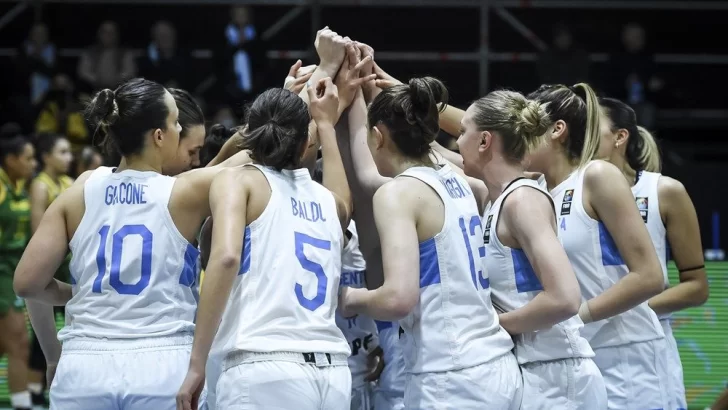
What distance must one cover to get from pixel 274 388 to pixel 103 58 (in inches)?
380

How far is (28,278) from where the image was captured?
3637 millimetres

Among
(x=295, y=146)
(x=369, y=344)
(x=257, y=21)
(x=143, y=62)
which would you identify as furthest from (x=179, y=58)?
(x=295, y=146)

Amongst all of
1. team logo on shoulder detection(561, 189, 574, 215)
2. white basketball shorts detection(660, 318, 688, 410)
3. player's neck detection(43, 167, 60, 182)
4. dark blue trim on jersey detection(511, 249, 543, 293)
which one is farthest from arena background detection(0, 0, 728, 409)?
dark blue trim on jersey detection(511, 249, 543, 293)

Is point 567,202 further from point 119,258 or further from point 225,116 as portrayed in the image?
point 225,116

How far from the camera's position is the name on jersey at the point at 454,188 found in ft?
11.8

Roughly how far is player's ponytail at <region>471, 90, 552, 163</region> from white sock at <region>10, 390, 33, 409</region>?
17.6 feet

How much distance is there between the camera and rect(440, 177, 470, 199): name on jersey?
3588 millimetres

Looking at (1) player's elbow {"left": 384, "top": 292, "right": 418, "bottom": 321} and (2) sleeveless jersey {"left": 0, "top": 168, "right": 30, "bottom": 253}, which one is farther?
(2) sleeveless jersey {"left": 0, "top": 168, "right": 30, "bottom": 253}

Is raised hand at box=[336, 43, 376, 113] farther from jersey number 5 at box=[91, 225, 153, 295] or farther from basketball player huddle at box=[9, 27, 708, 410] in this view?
jersey number 5 at box=[91, 225, 153, 295]

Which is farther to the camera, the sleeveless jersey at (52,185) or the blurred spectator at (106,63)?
the blurred spectator at (106,63)

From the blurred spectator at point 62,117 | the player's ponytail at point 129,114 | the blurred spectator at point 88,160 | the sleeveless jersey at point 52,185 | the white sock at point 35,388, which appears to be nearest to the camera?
the player's ponytail at point 129,114

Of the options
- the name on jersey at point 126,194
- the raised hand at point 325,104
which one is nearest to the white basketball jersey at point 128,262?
the name on jersey at point 126,194

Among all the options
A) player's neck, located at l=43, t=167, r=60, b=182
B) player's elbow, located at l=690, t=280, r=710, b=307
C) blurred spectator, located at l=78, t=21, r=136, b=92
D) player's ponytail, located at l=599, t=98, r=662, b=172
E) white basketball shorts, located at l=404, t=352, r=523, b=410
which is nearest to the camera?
white basketball shorts, located at l=404, t=352, r=523, b=410

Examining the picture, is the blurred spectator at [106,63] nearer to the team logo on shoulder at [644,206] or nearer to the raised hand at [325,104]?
the team logo on shoulder at [644,206]
